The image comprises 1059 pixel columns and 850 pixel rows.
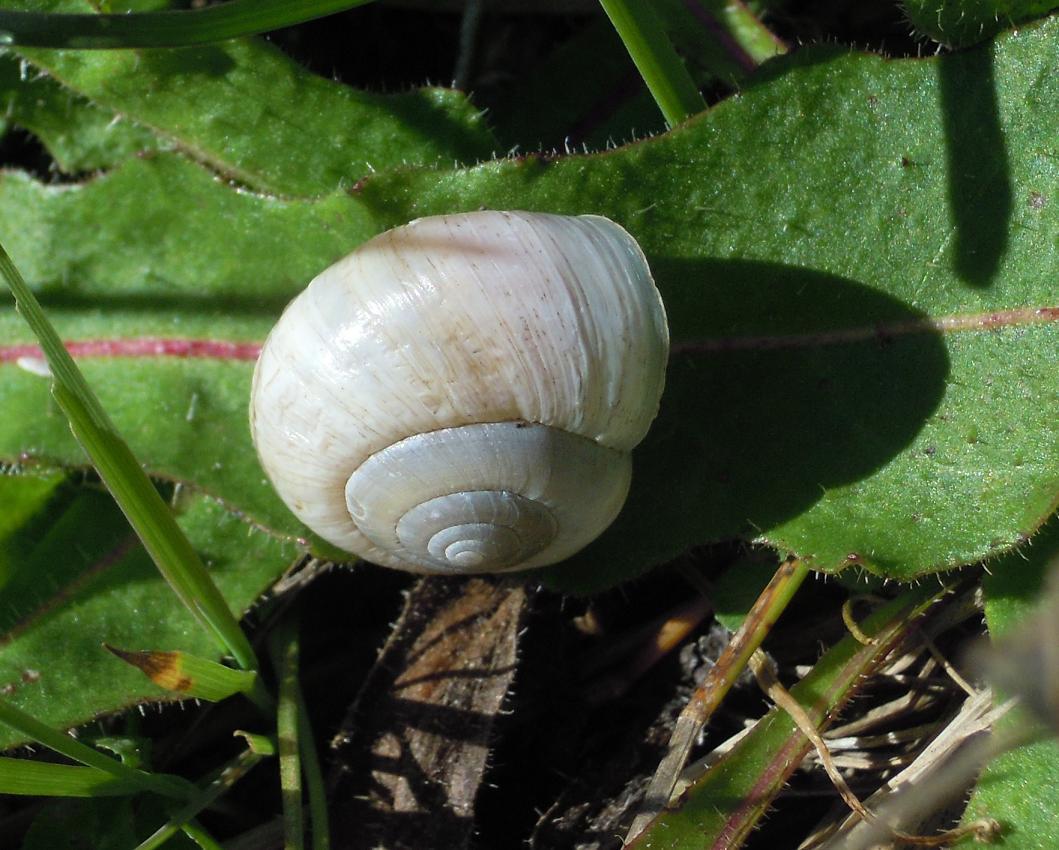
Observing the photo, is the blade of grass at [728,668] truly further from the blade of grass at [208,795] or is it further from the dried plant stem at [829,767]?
the blade of grass at [208,795]

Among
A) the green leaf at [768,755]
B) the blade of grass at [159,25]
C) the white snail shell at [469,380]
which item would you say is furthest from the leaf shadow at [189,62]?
the green leaf at [768,755]

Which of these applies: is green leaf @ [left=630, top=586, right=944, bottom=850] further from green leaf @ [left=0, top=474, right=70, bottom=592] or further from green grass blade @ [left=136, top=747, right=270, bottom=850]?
green leaf @ [left=0, top=474, right=70, bottom=592]

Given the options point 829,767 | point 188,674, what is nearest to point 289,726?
point 188,674

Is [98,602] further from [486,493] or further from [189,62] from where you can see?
[189,62]

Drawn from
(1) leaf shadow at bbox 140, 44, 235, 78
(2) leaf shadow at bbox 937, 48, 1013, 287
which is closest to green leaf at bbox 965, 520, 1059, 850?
(2) leaf shadow at bbox 937, 48, 1013, 287

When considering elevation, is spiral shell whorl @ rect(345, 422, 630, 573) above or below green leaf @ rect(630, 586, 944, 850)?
above

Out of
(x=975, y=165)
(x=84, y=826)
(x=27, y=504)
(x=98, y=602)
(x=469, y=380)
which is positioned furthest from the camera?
(x=27, y=504)
